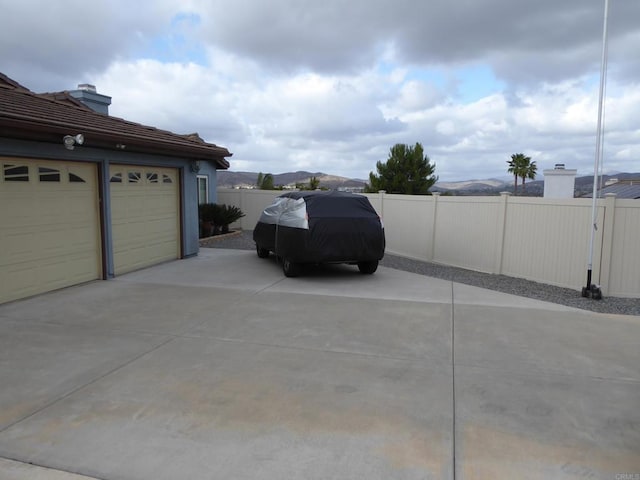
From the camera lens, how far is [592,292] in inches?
350

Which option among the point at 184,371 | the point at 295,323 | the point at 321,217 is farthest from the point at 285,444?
the point at 321,217

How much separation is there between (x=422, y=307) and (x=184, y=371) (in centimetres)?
412

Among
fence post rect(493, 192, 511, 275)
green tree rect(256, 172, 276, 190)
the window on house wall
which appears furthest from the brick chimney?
green tree rect(256, 172, 276, 190)

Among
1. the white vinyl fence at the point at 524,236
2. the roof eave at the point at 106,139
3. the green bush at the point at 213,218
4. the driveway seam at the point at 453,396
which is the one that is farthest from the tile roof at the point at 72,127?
the driveway seam at the point at 453,396

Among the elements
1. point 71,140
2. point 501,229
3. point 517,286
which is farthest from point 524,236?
point 71,140

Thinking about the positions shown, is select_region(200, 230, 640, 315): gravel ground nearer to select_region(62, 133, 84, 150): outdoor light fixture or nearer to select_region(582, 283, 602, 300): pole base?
select_region(582, 283, 602, 300): pole base

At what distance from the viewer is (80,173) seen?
912 cm

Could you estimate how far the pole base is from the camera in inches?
348

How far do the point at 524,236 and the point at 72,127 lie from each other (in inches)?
357

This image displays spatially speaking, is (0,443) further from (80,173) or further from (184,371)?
(80,173)

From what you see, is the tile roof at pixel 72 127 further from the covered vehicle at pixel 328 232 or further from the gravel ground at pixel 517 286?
the gravel ground at pixel 517 286

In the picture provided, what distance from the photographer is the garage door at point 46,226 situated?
7680 millimetres

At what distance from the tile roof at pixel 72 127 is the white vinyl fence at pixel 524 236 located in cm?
618

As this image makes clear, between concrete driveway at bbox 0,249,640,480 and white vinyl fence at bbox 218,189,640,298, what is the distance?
2.18m
